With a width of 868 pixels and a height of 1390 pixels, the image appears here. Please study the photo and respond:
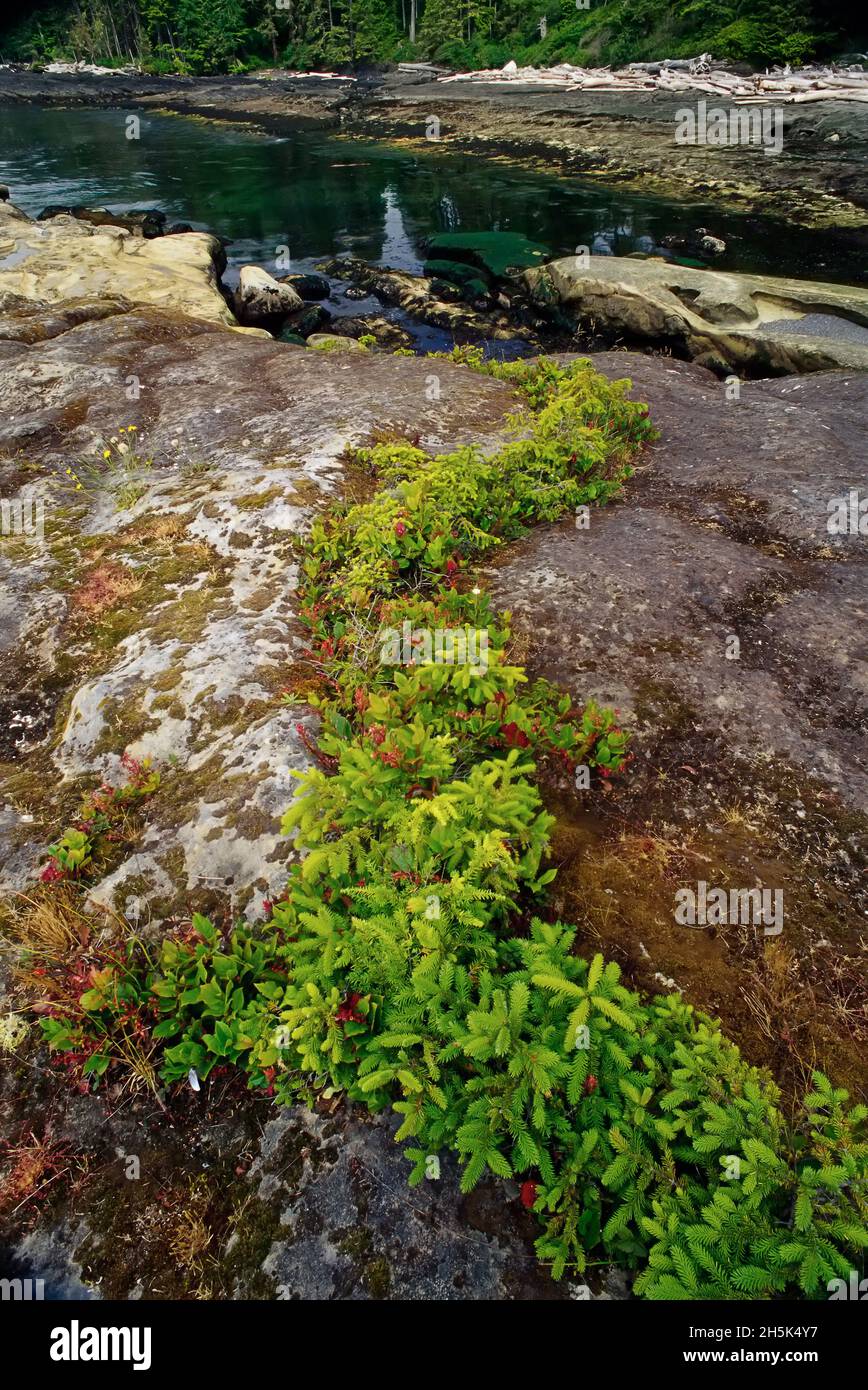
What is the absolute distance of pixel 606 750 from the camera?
17.1 ft

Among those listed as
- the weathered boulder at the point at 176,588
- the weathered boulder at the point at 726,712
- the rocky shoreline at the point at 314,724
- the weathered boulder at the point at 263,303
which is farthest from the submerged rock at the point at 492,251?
the weathered boulder at the point at 726,712

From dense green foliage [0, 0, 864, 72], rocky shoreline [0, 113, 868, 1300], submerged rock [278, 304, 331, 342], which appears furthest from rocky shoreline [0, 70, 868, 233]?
rocky shoreline [0, 113, 868, 1300]

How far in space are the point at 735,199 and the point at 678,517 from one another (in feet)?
124

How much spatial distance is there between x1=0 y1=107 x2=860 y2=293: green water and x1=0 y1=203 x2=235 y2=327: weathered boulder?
5747 mm

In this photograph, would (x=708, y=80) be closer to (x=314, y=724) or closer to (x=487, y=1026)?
(x=314, y=724)

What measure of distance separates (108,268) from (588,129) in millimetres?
46724

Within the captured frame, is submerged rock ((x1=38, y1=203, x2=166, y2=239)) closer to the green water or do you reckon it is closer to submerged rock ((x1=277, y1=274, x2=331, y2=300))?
the green water

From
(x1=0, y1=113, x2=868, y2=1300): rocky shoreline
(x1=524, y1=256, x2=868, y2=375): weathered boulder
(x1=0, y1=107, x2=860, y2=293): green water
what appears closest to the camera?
(x1=0, y1=113, x2=868, y2=1300): rocky shoreline

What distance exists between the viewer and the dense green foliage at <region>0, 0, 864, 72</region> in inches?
2189

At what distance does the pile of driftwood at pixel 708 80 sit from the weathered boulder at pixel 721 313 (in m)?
38.0

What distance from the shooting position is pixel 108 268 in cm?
2216

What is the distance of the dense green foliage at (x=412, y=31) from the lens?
55594 millimetres

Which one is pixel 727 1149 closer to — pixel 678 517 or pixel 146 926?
pixel 146 926
